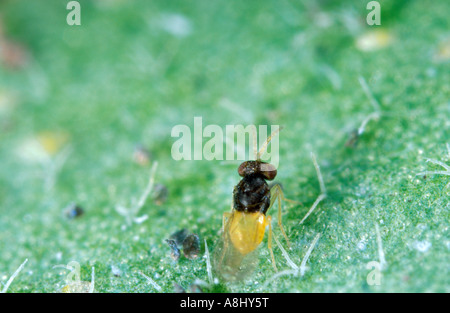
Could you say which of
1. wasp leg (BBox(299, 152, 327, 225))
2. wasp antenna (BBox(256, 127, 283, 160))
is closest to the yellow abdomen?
wasp leg (BBox(299, 152, 327, 225))

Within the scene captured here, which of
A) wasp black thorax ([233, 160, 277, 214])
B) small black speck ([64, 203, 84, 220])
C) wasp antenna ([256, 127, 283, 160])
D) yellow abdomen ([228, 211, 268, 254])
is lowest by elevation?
yellow abdomen ([228, 211, 268, 254])

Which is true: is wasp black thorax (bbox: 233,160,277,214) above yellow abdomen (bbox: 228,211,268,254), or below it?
above

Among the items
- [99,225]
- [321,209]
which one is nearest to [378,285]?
[321,209]

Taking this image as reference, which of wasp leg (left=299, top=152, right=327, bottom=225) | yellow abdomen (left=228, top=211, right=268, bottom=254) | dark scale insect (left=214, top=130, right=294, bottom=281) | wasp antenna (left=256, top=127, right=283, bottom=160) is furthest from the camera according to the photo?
wasp antenna (left=256, top=127, right=283, bottom=160)

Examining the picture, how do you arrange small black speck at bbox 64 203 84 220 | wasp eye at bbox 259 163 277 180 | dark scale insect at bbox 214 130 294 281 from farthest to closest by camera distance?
small black speck at bbox 64 203 84 220 → wasp eye at bbox 259 163 277 180 → dark scale insect at bbox 214 130 294 281

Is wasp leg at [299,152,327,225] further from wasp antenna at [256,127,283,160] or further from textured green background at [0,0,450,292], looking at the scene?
wasp antenna at [256,127,283,160]

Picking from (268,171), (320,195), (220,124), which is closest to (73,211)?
(220,124)
